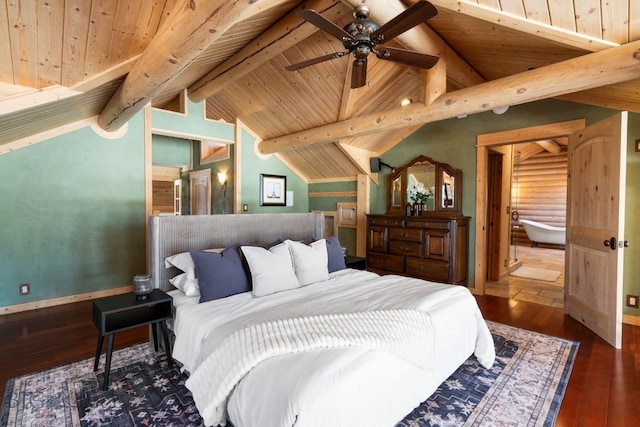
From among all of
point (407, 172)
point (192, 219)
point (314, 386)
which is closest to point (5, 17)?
point (192, 219)

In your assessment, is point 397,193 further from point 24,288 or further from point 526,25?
point 24,288

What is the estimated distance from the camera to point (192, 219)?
9.18 ft

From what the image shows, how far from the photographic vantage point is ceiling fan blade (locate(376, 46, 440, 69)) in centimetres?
222

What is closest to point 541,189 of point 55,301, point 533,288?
point 533,288

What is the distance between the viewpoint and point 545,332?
300 cm

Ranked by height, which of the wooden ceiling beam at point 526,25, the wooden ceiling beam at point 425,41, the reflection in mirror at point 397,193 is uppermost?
the wooden ceiling beam at point 425,41

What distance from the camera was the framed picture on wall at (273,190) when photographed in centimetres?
581

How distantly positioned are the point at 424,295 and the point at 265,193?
4.14 metres

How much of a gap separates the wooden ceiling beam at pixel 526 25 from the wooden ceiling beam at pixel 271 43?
42.1 inches

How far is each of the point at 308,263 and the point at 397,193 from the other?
2916 millimetres

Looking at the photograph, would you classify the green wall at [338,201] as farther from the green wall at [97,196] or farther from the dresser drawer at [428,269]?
the dresser drawer at [428,269]

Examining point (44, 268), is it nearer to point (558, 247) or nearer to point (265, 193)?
point (265, 193)

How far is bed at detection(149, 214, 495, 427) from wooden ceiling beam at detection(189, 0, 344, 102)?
6.48 ft

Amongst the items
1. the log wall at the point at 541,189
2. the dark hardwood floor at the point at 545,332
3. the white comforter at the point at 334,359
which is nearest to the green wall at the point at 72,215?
the dark hardwood floor at the point at 545,332
